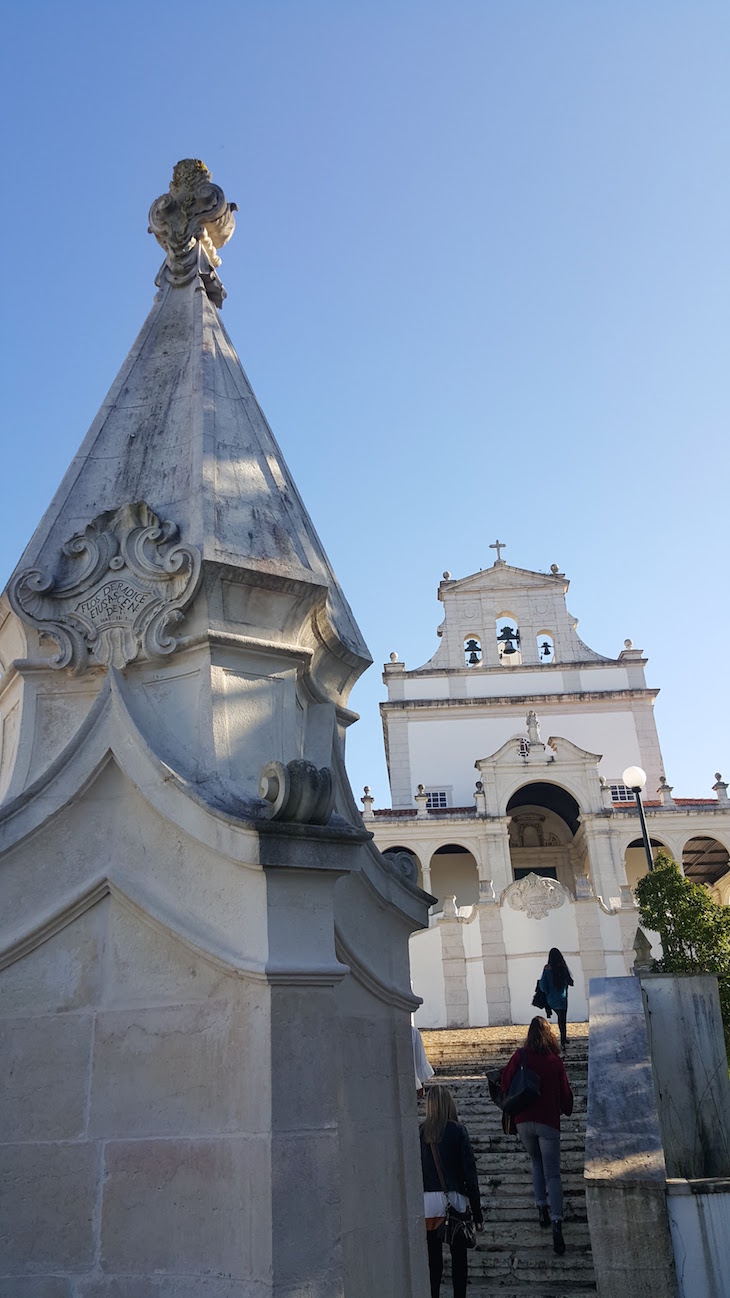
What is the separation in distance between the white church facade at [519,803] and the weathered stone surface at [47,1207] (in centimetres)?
2073

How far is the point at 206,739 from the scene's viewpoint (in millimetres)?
3258

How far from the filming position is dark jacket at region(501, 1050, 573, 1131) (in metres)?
6.78

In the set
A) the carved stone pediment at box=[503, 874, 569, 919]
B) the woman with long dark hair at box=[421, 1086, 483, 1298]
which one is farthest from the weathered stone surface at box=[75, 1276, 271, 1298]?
the carved stone pediment at box=[503, 874, 569, 919]

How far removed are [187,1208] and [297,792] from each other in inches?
47.1

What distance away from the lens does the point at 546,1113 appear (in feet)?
22.2

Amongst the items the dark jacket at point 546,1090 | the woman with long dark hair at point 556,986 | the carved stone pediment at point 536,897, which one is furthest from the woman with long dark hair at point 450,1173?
the carved stone pediment at point 536,897

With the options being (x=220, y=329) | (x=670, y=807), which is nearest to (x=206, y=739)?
(x=220, y=329)

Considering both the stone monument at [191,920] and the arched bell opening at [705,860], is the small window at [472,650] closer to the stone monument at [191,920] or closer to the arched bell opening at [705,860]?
the arched bell opening at [705,860]

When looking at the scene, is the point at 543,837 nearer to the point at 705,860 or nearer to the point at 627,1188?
the point at 705,860

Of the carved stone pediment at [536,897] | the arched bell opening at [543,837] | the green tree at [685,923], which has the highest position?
the arched bell opening at [543,837]

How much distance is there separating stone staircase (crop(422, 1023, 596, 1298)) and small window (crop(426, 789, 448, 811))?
2491cm

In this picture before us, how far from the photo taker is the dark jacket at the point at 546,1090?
22.2ft

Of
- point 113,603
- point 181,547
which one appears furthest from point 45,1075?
point 181,547

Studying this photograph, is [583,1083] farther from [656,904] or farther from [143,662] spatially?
[143,662]
